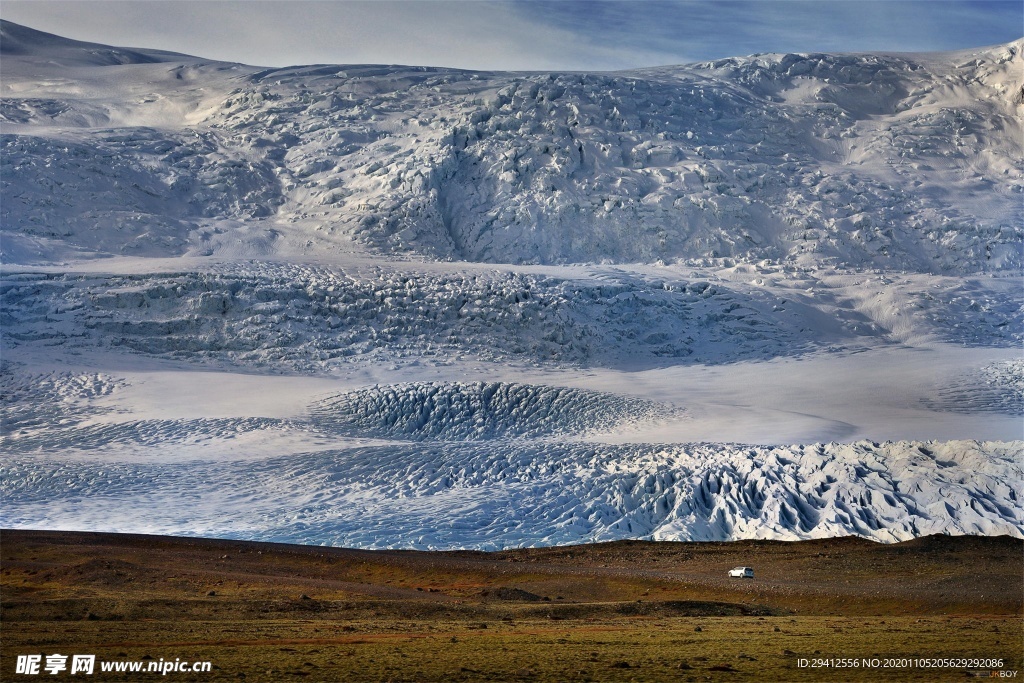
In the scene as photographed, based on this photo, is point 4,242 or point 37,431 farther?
point 4,242

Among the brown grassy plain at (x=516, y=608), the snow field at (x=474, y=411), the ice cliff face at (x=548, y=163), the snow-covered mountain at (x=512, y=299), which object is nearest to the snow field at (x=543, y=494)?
the snow-covered mountain at (x=512, y=299)

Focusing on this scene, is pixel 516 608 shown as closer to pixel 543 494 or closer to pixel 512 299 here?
pixel 543 494

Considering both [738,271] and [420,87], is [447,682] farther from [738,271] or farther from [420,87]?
[420,87]

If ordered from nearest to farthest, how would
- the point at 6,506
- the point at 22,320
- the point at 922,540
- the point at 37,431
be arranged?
the point at 922,540 → the point at 6,506 → the point at 37,431 → the point at 22,320

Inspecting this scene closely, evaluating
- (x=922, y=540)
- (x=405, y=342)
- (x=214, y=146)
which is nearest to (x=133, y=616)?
(x=922, y=540)

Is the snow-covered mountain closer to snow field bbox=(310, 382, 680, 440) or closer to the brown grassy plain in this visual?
snow field bbox=(310, 382, 680, 440)

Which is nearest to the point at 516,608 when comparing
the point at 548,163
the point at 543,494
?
the point at 543,494

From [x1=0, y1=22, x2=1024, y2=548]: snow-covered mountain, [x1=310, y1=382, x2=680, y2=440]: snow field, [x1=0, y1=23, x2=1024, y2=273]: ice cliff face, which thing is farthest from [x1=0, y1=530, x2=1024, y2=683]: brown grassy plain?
[x1=0, y1=23, x2=1024, y2=273]: ice cliff face

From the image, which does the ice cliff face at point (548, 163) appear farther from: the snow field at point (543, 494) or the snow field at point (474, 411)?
the snow field at point (543, 494)
